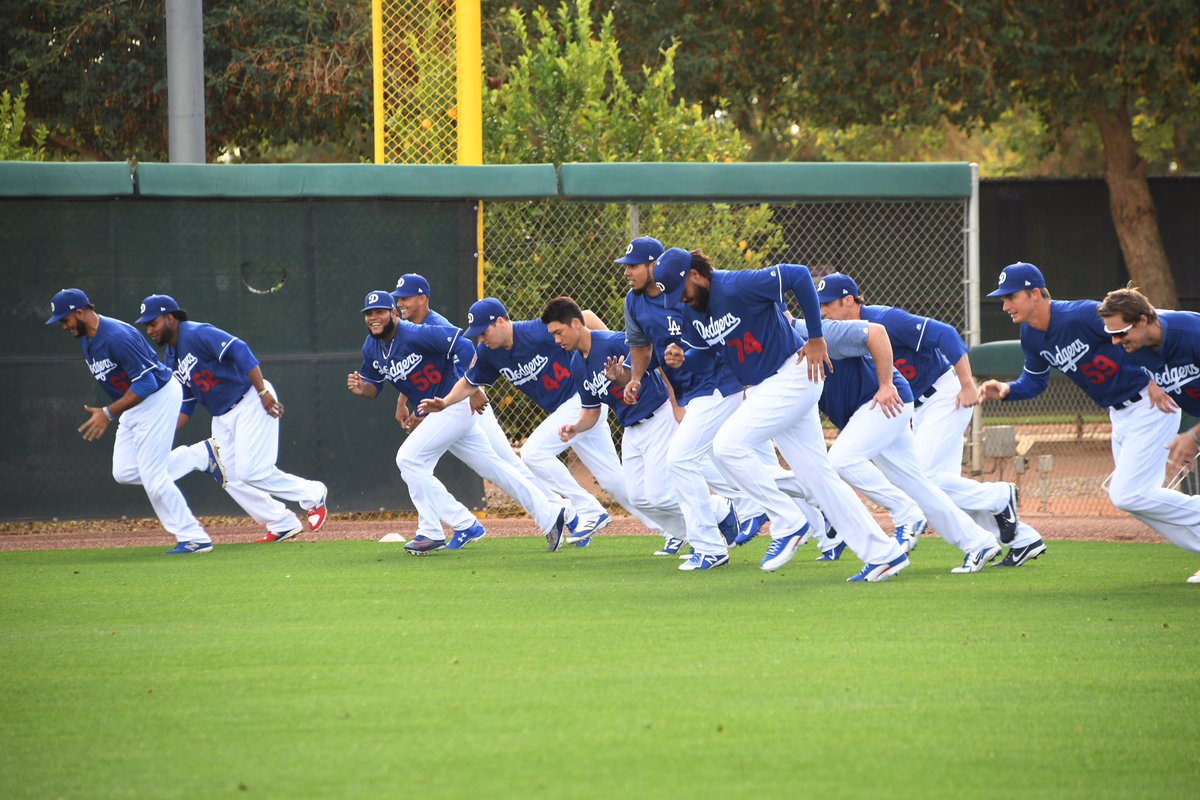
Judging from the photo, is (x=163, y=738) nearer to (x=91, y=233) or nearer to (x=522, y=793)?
(x=522, y=793)

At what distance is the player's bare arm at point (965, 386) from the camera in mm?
9602

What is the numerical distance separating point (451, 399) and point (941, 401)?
3362 mm

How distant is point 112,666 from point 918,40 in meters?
17.1

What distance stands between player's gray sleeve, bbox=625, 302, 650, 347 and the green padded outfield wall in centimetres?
423

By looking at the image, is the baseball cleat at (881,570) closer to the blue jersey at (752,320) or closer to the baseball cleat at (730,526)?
the blue jersey at (752,320)

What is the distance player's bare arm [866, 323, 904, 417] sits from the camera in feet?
28.6

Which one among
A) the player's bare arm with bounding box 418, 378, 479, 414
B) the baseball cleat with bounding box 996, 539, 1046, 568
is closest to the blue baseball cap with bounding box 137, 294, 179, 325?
the player's bare arm with bounding box 418, 378, 479, 414

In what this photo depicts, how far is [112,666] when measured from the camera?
6.67m

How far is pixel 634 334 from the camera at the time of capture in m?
9.91

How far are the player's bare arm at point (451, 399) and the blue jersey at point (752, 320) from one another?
229 cm

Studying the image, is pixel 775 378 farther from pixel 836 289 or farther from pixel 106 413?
A: pixel 106 413

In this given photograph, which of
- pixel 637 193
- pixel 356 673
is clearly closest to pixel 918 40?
pixel 637 193

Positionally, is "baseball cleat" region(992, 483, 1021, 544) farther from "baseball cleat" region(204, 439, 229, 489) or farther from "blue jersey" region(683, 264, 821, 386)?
"baseball cleat" region(204, 439, 229, 489)

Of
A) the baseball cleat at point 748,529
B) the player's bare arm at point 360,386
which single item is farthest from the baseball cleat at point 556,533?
the player's bare arm at point 360,386
